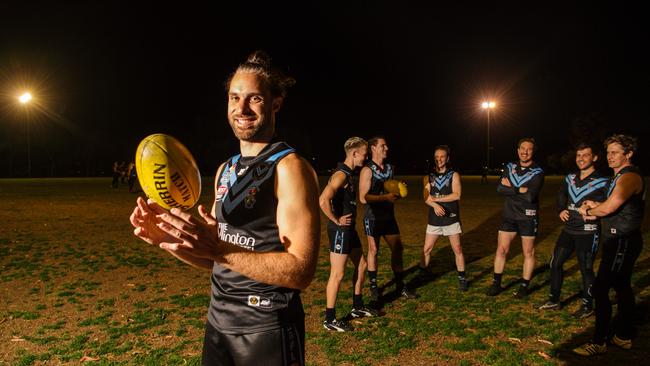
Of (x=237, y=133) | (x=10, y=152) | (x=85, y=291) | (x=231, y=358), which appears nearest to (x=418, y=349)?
(x=231, y=358)

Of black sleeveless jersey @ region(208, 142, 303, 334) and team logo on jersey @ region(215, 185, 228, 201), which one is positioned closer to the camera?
black sleeveless jersey @ region(208, 142, 303, 334)

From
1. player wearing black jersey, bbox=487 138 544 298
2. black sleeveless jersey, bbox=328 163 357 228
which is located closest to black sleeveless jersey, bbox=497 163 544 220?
player wearing black jersey, bbox=487 138 544 298

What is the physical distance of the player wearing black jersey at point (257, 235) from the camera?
6.43ft

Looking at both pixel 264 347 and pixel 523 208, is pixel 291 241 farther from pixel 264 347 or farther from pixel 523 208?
pixel 523 208

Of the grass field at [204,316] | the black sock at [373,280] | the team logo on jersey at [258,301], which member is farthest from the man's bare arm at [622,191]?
the team logo on jersey at [258,301]

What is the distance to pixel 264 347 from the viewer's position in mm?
2223

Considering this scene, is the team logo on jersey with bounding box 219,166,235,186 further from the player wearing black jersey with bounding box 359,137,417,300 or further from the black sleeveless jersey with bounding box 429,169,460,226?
the black sleeveless jersey with bounding box 429,169,460,226

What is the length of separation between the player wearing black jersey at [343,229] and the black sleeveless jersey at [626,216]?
3.02 meters

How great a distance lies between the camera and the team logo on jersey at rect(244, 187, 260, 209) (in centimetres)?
221

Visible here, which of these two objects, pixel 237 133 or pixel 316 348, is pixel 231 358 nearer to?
pixel 237 133

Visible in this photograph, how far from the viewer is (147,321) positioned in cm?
598

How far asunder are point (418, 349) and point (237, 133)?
12.7 feet

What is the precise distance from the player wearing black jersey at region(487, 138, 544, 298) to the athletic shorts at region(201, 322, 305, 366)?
5822 mm

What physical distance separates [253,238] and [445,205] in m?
6.17
